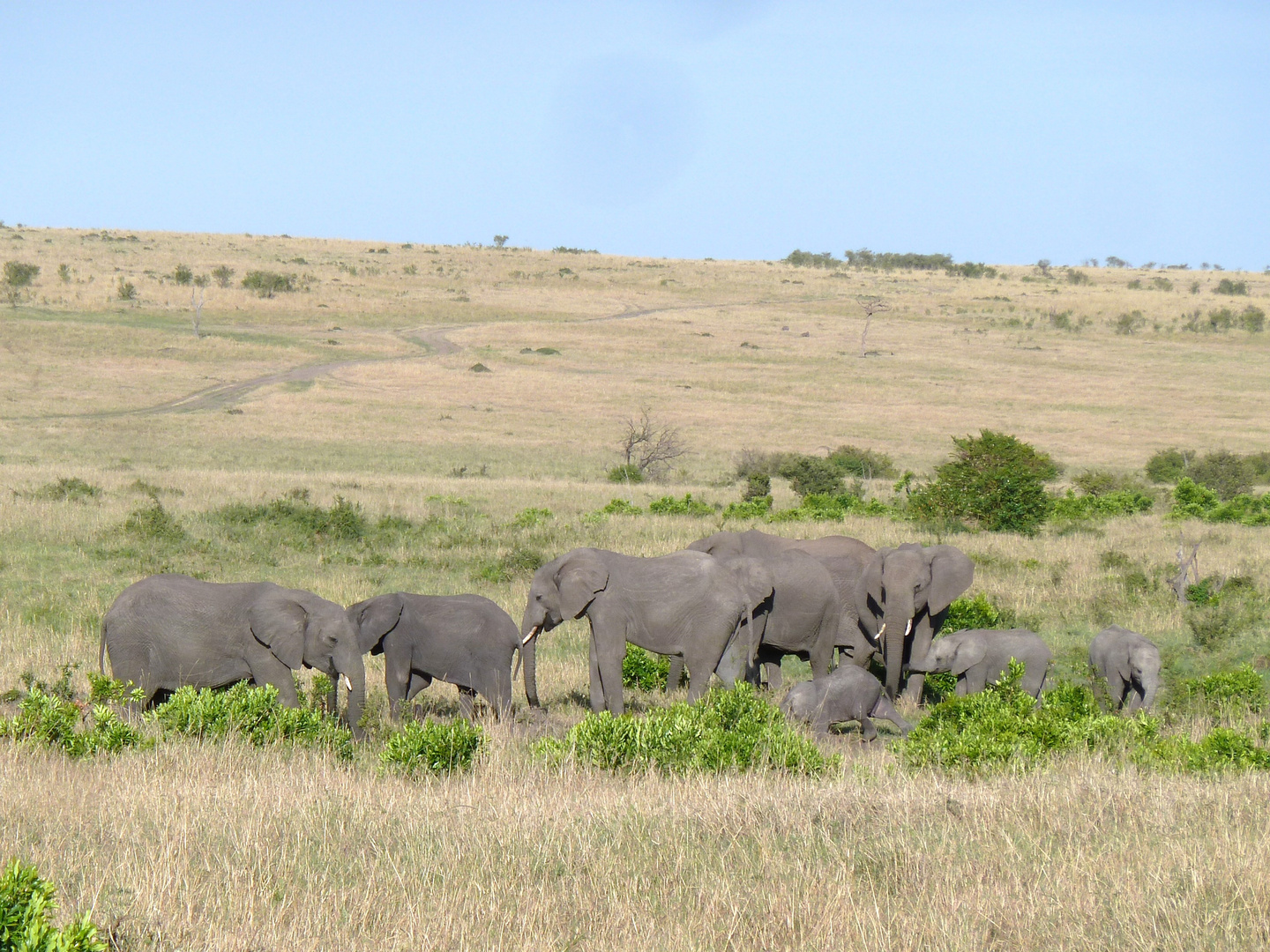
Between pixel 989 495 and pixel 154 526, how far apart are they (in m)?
17.0

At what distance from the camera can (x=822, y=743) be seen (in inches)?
447

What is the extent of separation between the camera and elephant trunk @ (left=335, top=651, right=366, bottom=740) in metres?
11.1

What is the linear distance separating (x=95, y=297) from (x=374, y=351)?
91.1 ft

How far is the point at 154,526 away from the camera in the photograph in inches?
861

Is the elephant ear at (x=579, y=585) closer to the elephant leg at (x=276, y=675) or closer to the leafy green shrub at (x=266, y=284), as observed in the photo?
the elephant leg at (x=276, y=675)

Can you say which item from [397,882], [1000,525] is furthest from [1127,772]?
[1000,525]

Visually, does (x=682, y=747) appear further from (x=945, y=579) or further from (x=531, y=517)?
(x=531, y=517)

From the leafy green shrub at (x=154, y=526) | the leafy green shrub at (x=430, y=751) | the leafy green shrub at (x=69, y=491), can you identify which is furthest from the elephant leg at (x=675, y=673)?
the leafy green shrub at (x=69, y=491)

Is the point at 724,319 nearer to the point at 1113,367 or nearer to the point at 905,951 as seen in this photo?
the point at 1113,367

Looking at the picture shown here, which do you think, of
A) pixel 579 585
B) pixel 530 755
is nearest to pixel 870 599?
pixel 579 585

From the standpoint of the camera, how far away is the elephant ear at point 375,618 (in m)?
12.1

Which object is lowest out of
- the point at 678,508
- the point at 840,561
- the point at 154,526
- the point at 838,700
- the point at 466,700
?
the point at 678,508

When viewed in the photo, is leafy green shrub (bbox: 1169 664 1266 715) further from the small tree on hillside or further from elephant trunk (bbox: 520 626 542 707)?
the small tree on hillside

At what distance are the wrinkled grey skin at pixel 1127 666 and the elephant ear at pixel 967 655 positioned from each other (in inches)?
47.9
